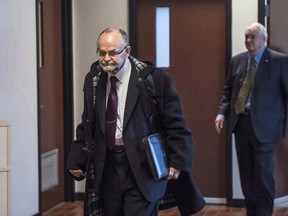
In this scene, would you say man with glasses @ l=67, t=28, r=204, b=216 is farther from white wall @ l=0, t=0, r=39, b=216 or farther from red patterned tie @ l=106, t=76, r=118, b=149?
white wall @ l=0, t=0, r=39, b=216

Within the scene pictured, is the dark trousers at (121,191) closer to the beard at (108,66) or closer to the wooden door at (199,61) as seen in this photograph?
the beard at (108,66)

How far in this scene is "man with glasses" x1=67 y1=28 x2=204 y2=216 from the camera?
333cm

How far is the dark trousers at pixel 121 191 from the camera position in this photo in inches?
132

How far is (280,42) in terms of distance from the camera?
Answer: 584 cm

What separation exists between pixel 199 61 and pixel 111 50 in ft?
9.02

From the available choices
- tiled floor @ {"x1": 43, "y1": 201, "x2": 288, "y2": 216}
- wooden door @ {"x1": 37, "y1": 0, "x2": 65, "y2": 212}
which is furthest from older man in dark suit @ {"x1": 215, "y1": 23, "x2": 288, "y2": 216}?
wooden door @ {"x1": 37, "y1": 0, "x2": 65, "y2": 212}

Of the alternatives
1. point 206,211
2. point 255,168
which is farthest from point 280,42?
point 206,211

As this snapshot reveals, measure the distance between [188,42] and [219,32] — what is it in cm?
29

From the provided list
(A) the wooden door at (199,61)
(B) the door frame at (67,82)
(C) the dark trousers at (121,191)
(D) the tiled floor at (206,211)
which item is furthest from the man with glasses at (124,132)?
(B) the door frame at (67,82)

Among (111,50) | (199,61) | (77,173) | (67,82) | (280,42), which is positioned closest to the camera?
(111,50)

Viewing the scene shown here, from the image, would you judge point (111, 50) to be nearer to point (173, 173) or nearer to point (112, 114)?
point (112, 114)

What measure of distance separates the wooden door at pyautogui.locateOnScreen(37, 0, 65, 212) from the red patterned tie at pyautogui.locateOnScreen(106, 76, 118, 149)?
2206 millimetres

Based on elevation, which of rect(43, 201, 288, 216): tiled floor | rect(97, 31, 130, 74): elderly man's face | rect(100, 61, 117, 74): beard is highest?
rect(97, 31, 130, 74): elderly man's face

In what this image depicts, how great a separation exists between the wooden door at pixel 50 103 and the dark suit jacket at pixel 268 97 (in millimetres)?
1658
